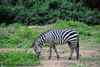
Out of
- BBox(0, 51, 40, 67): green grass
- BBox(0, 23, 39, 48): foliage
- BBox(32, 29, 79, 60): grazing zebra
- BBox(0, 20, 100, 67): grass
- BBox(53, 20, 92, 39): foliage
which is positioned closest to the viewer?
BBox(0, 51, 40, 67): green grass

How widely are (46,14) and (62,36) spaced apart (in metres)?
14.1

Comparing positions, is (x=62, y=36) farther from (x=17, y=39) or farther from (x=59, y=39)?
(x=17, y=39)

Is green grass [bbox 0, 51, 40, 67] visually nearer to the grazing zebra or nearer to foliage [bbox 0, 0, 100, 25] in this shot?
the grazing zebra

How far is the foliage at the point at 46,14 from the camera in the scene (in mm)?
20991

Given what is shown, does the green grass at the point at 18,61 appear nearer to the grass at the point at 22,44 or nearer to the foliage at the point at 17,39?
the grass at the point at 22,44

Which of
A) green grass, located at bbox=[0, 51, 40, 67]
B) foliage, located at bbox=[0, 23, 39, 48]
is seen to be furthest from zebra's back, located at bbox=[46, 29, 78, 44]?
foliage, located at bbox=[0, 23, 39, 48]

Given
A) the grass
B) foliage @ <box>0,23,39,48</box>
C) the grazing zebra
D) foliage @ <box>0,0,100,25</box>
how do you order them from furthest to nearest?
1. foliage @ <box>0,0,100,25</box>
2. foliage @ <box>0,23,39,48</box>
3. the grazing zebra
4. the grass

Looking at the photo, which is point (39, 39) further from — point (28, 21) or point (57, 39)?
point (28, 21)

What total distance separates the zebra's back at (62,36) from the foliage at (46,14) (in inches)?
489

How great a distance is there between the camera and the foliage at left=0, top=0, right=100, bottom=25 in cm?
2099

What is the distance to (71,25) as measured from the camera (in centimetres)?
1750

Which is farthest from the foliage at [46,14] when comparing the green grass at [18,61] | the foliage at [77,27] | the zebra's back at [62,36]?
the green grass at [18,61]

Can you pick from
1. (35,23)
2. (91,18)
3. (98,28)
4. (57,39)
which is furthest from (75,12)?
(57,39)

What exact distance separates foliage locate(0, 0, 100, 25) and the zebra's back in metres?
12.4
